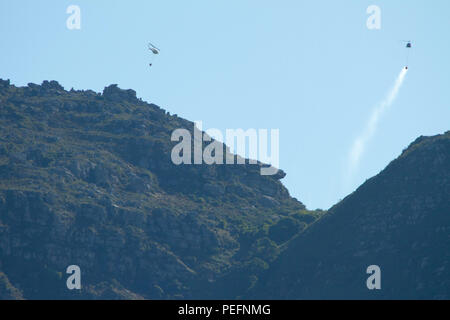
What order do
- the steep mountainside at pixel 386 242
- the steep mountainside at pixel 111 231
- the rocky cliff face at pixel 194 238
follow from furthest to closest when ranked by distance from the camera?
1. the steep mountainside at pixel 111 231
2. the rocky cliff face at pixel 194 238
3. the steep mountainside at pixel 386 242

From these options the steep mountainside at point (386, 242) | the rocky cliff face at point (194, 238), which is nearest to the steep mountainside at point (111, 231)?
the rocky cliff face at point (194, 238)

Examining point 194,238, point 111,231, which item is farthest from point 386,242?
point 111,231

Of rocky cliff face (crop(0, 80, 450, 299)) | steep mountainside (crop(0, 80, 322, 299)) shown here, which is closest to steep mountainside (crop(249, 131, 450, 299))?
→ rocky cliff face (crop(0, 80, 450, 299))

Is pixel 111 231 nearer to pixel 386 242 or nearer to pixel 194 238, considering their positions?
pixel 194 238

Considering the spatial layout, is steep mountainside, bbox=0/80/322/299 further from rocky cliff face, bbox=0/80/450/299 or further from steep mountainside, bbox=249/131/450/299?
steep mountainside, bbox=249/131/450/299

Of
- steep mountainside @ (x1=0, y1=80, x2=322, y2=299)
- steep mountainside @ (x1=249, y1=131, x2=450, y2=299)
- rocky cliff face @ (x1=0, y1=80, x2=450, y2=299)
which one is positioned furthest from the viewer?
steep mountainside @ (x1=0, y1=80, x2=322, y2=299)

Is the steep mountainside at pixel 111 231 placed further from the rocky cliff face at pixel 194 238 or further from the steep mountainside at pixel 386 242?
the steep mountainside at pixel 386 242
